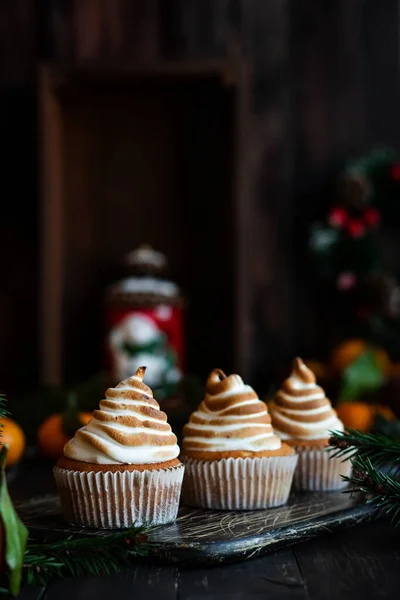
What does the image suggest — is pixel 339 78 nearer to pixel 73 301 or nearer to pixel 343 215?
pixel 343 215

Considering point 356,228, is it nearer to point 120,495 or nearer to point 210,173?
point 210,173

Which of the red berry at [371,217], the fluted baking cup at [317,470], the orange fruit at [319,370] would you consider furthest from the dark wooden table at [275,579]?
the red berry at [371,217]

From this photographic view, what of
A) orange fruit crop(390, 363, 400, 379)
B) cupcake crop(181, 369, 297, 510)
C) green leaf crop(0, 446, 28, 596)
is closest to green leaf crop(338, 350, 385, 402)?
orange fruit crop(390, 363, 400, 379)

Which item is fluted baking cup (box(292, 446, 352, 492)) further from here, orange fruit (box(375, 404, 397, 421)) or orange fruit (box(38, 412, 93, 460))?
orange fruit (box(375, 404, 397, 421))

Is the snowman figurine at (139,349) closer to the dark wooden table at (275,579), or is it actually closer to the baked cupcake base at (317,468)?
the baked cupcake base at (317,468)

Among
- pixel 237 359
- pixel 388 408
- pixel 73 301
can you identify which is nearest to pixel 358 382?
pixel 388 408

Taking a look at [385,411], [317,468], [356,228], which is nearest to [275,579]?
[317,468]
